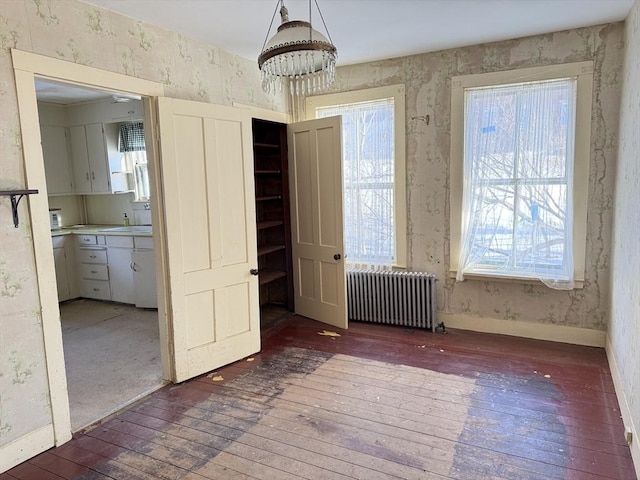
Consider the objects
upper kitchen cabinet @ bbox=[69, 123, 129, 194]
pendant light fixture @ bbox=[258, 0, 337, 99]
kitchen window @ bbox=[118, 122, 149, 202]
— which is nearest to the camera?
pendant light fixture @ bbox=[258, 0, 337, 99]

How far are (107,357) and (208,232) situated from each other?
1.57 metres

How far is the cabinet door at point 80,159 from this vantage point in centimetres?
591

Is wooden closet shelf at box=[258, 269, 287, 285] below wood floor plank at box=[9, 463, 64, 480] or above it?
above

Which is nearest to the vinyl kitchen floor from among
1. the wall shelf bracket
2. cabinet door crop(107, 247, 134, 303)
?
cabinet door crop(107, 247, 134, 303)

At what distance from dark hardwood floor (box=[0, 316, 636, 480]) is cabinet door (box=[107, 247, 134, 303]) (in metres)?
2.47

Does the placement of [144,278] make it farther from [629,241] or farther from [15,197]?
[629,241]

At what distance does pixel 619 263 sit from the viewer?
3141 mm

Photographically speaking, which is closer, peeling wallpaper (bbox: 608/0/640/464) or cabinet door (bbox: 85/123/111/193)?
peeling wallpaper (bbox: 608/0/640/464)

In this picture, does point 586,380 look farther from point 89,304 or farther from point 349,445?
point 89,304

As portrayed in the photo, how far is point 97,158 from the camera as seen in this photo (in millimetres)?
5852

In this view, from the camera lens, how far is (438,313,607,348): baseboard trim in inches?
149

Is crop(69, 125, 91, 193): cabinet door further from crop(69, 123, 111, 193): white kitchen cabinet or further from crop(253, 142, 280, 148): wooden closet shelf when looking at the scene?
crop(253, 142, 280, 148): wooden closet shelf

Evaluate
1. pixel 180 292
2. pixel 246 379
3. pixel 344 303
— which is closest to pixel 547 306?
pixel 344 303

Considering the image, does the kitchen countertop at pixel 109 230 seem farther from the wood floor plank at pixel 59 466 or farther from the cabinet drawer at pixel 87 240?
the wood floor plank at pixel 59 466
